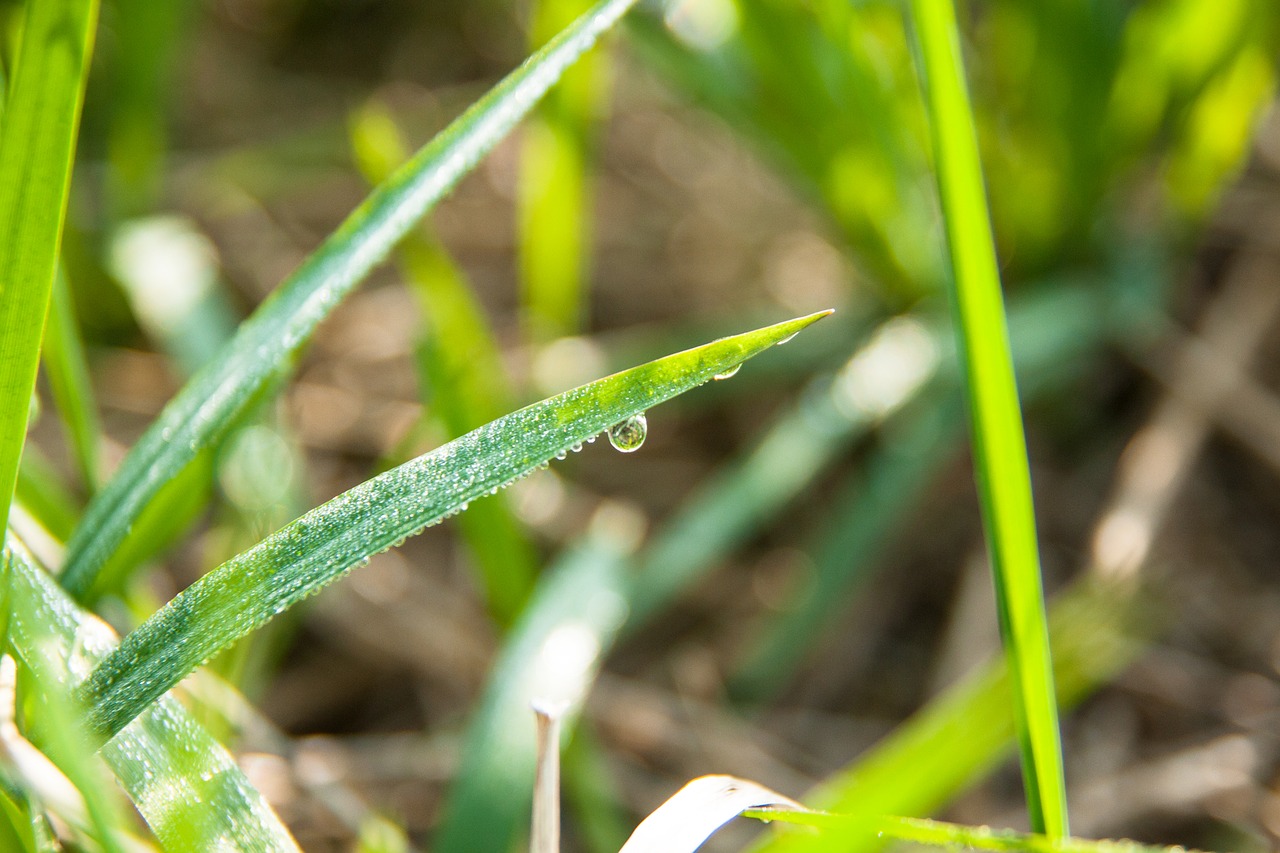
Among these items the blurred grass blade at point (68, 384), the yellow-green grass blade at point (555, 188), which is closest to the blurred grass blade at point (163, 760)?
the blurred grass blade at point (68, 384)

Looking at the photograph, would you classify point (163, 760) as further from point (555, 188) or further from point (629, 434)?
point (555, 188)

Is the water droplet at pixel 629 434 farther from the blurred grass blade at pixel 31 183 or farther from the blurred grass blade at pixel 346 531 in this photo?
the blurred grass blade at pixel 31 183

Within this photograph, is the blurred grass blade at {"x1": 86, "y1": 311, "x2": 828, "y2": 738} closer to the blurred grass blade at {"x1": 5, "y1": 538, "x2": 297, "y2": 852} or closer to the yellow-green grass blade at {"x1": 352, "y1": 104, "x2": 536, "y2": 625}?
the blurred grass blade at {"x1": 5, "y1": 538, "x2": 297, "y2": 852}

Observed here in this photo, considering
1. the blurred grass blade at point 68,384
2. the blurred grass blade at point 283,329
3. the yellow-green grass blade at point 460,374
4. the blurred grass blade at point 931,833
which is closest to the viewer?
the blurred grass blade at point 931,833

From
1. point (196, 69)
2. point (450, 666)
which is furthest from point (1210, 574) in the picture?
point (196, 69)

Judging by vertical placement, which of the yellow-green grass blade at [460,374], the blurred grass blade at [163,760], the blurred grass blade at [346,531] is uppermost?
the yellow-green grass blade at [460,374]

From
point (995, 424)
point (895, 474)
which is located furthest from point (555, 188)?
point (995, 424)
